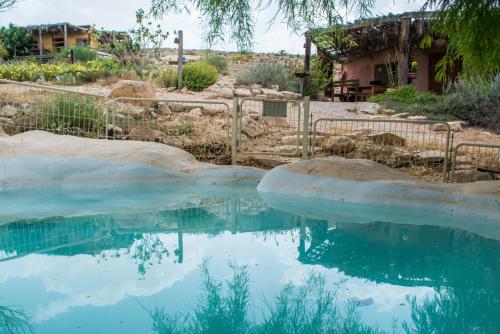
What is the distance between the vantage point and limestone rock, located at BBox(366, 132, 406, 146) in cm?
925

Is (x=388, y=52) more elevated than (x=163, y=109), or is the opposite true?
(x=388, y=52)

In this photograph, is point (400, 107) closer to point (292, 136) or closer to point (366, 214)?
point (292, 136)

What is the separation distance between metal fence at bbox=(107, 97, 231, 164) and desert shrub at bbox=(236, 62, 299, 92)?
4921mm

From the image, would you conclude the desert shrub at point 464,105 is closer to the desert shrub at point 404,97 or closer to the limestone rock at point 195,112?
the desert shrub at point 404,97

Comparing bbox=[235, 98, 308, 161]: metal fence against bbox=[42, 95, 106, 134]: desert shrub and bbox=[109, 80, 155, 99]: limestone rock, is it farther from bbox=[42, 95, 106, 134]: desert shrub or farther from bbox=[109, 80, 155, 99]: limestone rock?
bbox=[42, 95, 106, 134]: desert shrub

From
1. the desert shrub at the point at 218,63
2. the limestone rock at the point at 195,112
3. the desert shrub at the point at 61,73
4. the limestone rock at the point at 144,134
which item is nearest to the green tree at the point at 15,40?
the desert shrub at the point at 61,73

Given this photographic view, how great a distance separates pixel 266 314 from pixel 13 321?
60.6 inches

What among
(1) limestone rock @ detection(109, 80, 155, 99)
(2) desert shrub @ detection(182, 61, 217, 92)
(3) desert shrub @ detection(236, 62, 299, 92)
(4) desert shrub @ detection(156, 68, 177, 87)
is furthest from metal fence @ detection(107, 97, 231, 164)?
(3) desert shrub @ detection(236, 62, 299, 92)

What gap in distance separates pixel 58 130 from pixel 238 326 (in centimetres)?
747

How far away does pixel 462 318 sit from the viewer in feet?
11.0

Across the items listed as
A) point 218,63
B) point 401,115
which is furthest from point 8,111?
point 218,63

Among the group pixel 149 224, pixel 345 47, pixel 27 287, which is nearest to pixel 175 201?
pixel 149 224

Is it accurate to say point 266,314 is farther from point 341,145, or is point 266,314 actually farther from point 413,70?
point 413,70

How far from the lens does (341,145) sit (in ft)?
30.5
